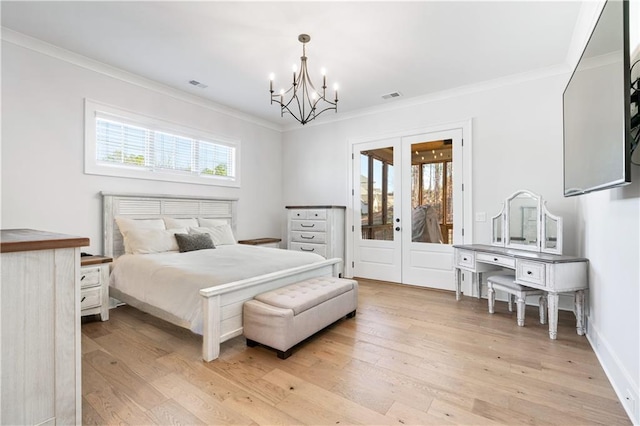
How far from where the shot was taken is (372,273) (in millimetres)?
4871

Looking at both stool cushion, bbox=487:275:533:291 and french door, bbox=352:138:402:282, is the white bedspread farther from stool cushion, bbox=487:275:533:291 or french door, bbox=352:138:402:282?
stool cushion, bbox=487:275:533:291

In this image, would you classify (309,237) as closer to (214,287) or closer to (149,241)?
(149,241)

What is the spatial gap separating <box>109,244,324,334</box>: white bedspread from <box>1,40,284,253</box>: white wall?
775mm

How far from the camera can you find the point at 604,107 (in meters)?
1.73

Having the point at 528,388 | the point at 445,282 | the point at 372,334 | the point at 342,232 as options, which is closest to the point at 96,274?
the point at 372,334

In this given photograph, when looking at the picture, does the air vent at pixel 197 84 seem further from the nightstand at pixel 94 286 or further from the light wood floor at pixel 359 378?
the light wood floor at pixel 359 378

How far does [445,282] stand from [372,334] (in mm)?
1955

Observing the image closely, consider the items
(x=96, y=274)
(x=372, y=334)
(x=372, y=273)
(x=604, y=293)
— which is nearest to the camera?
(x=604, y=293)

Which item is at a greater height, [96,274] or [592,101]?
[592,101]

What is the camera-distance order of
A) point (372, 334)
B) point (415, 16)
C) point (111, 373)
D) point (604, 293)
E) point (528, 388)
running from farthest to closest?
point (372, 334) → point (415, 16) → point (604, 293) → point (111, 373) → point (528, 388)

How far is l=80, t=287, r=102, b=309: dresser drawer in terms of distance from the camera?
9.40ft

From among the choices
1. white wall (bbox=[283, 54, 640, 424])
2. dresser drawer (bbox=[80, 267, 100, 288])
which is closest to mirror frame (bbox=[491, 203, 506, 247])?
white wall (bbox=[283, 54, 640, 424])

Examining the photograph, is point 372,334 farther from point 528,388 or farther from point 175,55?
point 175,55

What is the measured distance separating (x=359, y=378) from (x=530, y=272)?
1.98m
